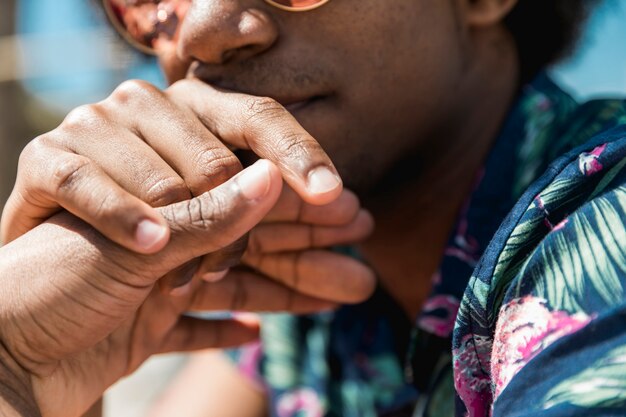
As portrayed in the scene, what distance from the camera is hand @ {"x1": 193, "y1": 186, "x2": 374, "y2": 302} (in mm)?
2016

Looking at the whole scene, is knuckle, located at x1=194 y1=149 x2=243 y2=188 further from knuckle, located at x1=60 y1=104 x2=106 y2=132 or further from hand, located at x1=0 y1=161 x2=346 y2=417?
knuckle, located at x1=60 y1=104 x2=106 y2=132

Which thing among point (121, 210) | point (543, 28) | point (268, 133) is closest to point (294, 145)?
point (268, 133)

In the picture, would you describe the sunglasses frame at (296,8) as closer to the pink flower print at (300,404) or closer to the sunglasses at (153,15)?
the sunglasses at (153,15)

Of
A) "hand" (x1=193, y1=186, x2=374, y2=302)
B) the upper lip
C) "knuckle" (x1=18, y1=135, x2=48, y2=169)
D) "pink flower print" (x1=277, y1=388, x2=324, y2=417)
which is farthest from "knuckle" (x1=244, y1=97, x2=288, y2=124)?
"pink flower print" (x1=277, y1=388, x2=324, y2=417)

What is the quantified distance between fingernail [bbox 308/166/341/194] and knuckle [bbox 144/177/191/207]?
0.23 meters

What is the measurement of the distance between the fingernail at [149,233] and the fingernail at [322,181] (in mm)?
247

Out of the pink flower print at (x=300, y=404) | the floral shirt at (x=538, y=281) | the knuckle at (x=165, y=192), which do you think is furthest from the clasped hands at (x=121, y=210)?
the pink flower print at (x=300, y=404)

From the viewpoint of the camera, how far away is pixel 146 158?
143 cm

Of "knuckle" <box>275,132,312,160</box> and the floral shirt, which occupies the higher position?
"knuckle" <box>275,132,312,160</box>

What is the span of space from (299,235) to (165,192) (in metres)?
0.70

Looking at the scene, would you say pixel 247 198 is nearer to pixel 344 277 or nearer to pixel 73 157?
pixel 73 157

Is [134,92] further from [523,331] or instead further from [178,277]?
[523,331]

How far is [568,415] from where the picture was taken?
102cm

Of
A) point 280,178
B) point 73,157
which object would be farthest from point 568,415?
point 73,157
